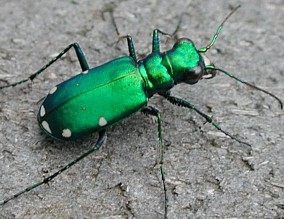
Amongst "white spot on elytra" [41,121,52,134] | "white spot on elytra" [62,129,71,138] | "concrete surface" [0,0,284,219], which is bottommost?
"concrete surface" [0,0,284,219]

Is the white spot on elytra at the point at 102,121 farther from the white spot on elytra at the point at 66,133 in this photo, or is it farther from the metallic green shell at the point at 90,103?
the white spot on elytra at the point at 66,133

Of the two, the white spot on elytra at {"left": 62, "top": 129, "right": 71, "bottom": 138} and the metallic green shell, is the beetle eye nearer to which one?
A: the metallic green shell

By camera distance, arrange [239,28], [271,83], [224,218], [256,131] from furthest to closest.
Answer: [239,28], [271,83], [256,131], [224,218]

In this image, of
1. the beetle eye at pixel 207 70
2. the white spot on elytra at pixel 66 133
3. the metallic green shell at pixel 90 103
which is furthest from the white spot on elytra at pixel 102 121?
the beetle eye at pixel 207 70

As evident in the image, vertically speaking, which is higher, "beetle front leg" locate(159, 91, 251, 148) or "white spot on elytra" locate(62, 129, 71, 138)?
"white spot on elytra" locate(62, 129, 71, 138)

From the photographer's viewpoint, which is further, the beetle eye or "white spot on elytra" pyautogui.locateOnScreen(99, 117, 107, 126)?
the beetle eye

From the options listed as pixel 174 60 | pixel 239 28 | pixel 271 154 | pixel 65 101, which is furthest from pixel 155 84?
pixel 239 28

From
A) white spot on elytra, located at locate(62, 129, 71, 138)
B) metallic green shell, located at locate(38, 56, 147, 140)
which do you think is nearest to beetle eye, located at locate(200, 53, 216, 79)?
metallic green shell, located at locate(38, 56, 147, 140)

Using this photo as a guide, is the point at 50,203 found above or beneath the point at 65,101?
beneath

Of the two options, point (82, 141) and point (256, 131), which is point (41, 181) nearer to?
point (82, 141)
